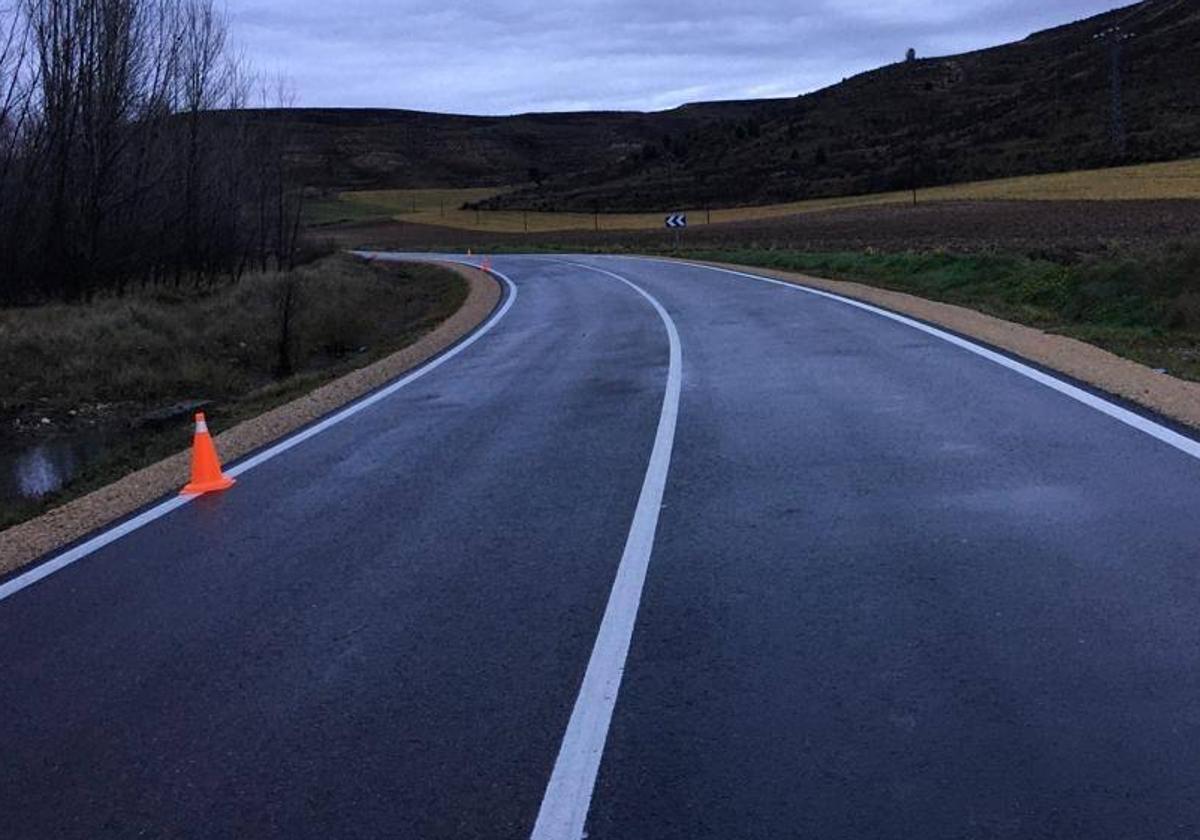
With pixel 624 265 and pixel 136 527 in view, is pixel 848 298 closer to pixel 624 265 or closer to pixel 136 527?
pixel 136 527

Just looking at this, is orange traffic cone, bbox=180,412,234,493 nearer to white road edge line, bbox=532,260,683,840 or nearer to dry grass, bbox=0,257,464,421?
white road edge line, bbox=532,260,683,840

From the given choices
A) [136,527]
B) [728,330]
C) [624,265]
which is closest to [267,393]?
[728,330]

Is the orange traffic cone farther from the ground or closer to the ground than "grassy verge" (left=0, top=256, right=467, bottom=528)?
farther from the ground

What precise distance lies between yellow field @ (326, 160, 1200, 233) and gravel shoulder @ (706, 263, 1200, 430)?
117 ft

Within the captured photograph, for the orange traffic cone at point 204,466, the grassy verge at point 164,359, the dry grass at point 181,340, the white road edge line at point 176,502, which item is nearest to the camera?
the white road edge line at point 176,502

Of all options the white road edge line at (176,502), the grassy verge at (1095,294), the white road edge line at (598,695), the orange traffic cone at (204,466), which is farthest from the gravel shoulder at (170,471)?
the grassy verge at (1095,294)

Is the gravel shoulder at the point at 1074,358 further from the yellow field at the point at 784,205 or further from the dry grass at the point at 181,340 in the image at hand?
the yellow field at the point at 784,205

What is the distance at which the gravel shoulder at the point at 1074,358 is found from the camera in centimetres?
1008

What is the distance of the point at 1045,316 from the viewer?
18.2m

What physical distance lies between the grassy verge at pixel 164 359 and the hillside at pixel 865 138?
54.0 ft

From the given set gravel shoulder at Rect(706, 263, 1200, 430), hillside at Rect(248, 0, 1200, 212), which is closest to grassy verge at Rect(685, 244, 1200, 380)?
gravel shoulder at Rect(706, 263, 1200, 430)

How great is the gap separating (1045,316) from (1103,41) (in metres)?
110

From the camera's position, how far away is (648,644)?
517 centimetres

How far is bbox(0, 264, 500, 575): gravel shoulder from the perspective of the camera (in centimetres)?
794
